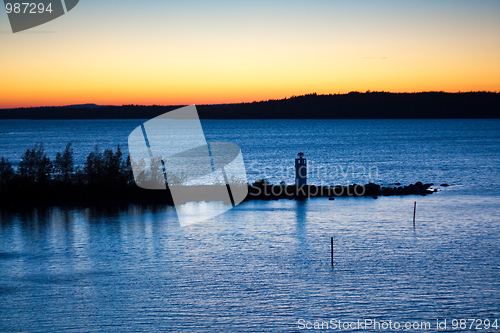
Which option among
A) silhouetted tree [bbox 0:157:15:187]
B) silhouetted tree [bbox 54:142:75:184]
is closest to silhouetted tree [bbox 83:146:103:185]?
silhouetted tree [bbox 54:142:75:184]

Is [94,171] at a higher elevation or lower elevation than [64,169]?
lower

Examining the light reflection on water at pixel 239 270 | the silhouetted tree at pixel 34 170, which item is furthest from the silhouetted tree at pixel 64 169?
the light reflection on water at pixel 239 270

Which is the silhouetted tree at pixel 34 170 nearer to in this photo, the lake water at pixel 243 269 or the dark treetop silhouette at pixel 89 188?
the dark treetop silhouette at pixel 89 188

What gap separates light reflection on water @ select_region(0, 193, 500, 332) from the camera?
8.96m

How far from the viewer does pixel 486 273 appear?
1116 centimetres

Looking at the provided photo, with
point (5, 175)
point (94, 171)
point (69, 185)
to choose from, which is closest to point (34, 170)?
point (5, 175)

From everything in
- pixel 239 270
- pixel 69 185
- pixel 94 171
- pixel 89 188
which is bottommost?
pixel 239 270

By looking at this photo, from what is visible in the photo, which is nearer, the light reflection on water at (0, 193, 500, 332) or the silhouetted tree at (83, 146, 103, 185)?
the light reflection on water at (0, 193, 500, 332)

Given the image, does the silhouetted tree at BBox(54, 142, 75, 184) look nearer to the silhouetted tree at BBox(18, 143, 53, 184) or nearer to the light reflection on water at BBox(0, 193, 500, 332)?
the silhouetted tree at BBox(18, 143, 53, 184)

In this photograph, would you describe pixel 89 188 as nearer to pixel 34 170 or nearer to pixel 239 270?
pixel 34 170

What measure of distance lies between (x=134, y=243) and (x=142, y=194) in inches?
312

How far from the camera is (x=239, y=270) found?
1137 centimetres

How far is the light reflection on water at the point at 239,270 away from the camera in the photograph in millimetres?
8961

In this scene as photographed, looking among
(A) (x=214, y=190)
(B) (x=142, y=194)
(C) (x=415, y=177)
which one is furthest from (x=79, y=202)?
(C) (x=415, y=177)
